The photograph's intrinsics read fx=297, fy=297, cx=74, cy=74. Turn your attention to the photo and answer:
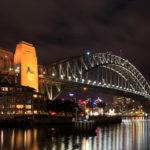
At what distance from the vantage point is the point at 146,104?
10169 centimetres

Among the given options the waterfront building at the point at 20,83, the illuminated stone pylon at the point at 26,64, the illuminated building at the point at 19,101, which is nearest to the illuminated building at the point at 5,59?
the waterfront building at the point at 20,83

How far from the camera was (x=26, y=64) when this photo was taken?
57.7 metres

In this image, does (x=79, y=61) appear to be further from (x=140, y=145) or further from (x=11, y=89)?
(x=140, y=145)

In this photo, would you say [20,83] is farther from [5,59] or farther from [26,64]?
[5,59]

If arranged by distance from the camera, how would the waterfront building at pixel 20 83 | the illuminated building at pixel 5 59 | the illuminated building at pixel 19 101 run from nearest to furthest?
the illuminated building at pixel 19 101 → the waterfront building at pixel 20 83 → the illuminated building at pixel 5 59

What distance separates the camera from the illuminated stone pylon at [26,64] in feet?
186

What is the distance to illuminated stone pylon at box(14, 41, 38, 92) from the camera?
56.7m

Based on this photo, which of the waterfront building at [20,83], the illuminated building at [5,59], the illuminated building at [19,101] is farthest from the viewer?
the illuminated building at [5,59]

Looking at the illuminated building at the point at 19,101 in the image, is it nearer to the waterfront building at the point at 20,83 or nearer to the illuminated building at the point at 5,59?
the waterfront building at the point at 20,83

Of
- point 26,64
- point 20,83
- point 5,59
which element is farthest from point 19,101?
point 5,59

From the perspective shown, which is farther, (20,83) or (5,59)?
(5,59)

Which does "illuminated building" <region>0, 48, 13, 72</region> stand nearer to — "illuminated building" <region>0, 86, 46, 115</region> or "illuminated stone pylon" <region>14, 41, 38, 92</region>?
"illuminated stone pylon" <region>14, 41, 38, 92</region>

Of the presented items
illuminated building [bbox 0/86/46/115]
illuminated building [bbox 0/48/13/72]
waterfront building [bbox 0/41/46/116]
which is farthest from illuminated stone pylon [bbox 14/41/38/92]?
illuminated building [bbox 0/86/46/115]

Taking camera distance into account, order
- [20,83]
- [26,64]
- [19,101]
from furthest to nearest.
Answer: [26,64]
[20,83]
[19,101]
